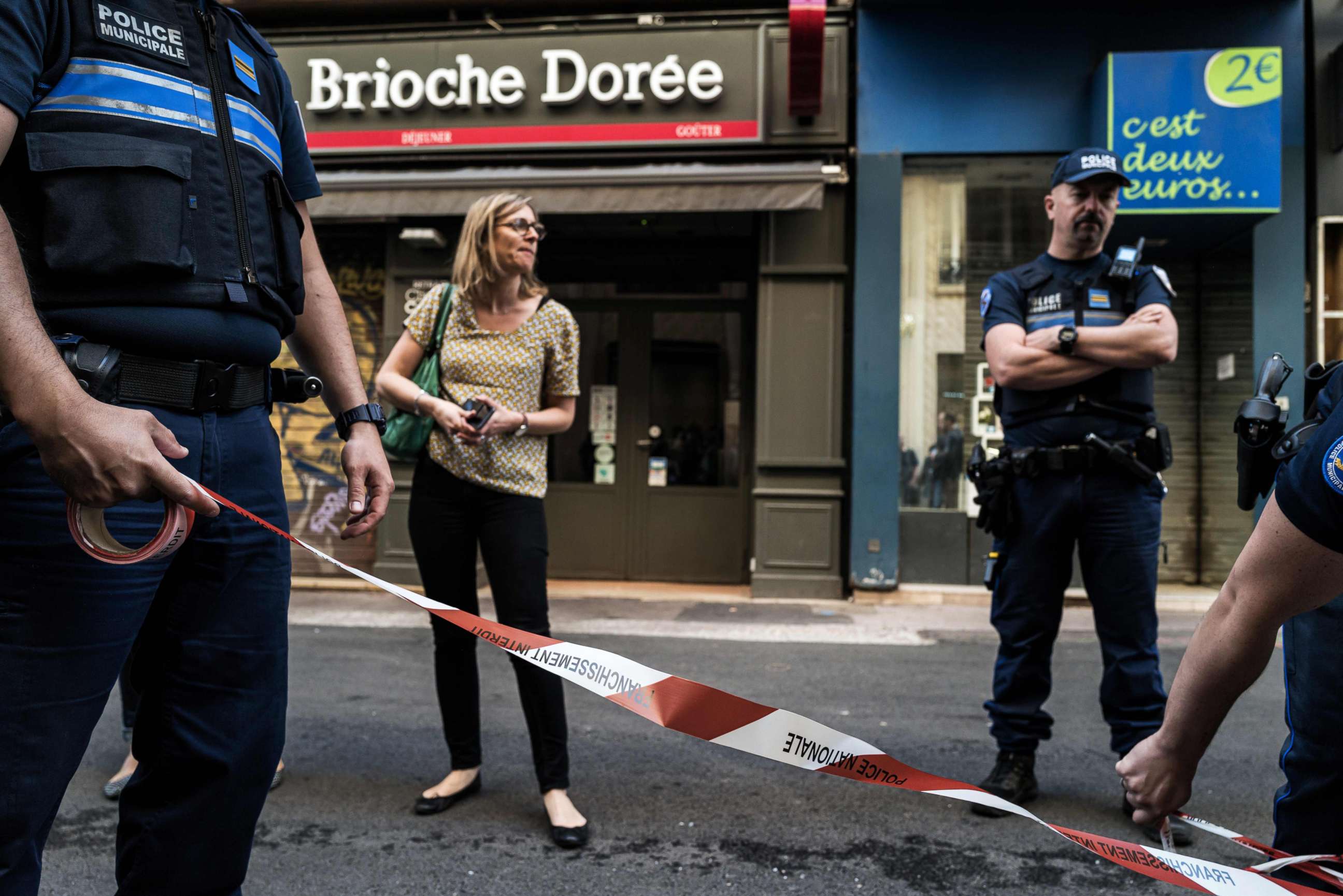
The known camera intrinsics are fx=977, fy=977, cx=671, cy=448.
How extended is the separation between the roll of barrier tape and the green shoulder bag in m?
1.62

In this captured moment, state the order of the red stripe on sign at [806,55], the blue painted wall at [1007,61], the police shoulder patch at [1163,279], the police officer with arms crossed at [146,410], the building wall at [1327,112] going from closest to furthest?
1. the police officer with arms crossed at [146,410]
2. the police shoulder patch at [1163,279]
3. the red stripe on sign at [806,55]
4. the building wall at [1327,112]
5. the blue painted wall at [1007,61]

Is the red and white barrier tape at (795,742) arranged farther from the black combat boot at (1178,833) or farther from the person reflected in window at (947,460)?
the person reflected in window at (947,460)

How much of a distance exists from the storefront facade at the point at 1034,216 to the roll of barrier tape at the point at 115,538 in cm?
698

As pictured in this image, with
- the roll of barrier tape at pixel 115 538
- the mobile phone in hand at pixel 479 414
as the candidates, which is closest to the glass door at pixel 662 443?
the mobile phone in hand at pixel 479 414

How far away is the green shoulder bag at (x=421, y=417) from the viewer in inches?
126

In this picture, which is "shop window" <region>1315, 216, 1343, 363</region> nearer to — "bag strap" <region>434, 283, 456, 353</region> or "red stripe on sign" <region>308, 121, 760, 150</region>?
"red stripe on sign" <region>308, 121, 760, 150</region>

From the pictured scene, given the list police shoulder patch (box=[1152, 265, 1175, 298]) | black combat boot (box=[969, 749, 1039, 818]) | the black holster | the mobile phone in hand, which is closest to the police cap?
police shoulder patch (box=[1152, 265, 1175, 298])

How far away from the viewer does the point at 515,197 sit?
10.8ft

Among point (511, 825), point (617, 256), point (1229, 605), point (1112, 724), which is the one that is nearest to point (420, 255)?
point (617, 256)

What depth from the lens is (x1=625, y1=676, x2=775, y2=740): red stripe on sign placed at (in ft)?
5.33

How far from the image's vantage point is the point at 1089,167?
11.2 feet

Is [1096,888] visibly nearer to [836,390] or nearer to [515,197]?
[515,197]

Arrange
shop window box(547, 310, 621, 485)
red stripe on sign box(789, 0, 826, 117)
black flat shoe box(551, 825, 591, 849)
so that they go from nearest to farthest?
1. black flat shoe box(551, 825, 591, 849)
2. red stripe on sign box(789, 0, 826, 117)
3. shop window box(547, 310, 621, 485)

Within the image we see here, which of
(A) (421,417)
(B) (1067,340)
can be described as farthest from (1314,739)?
(A) (421,417)
